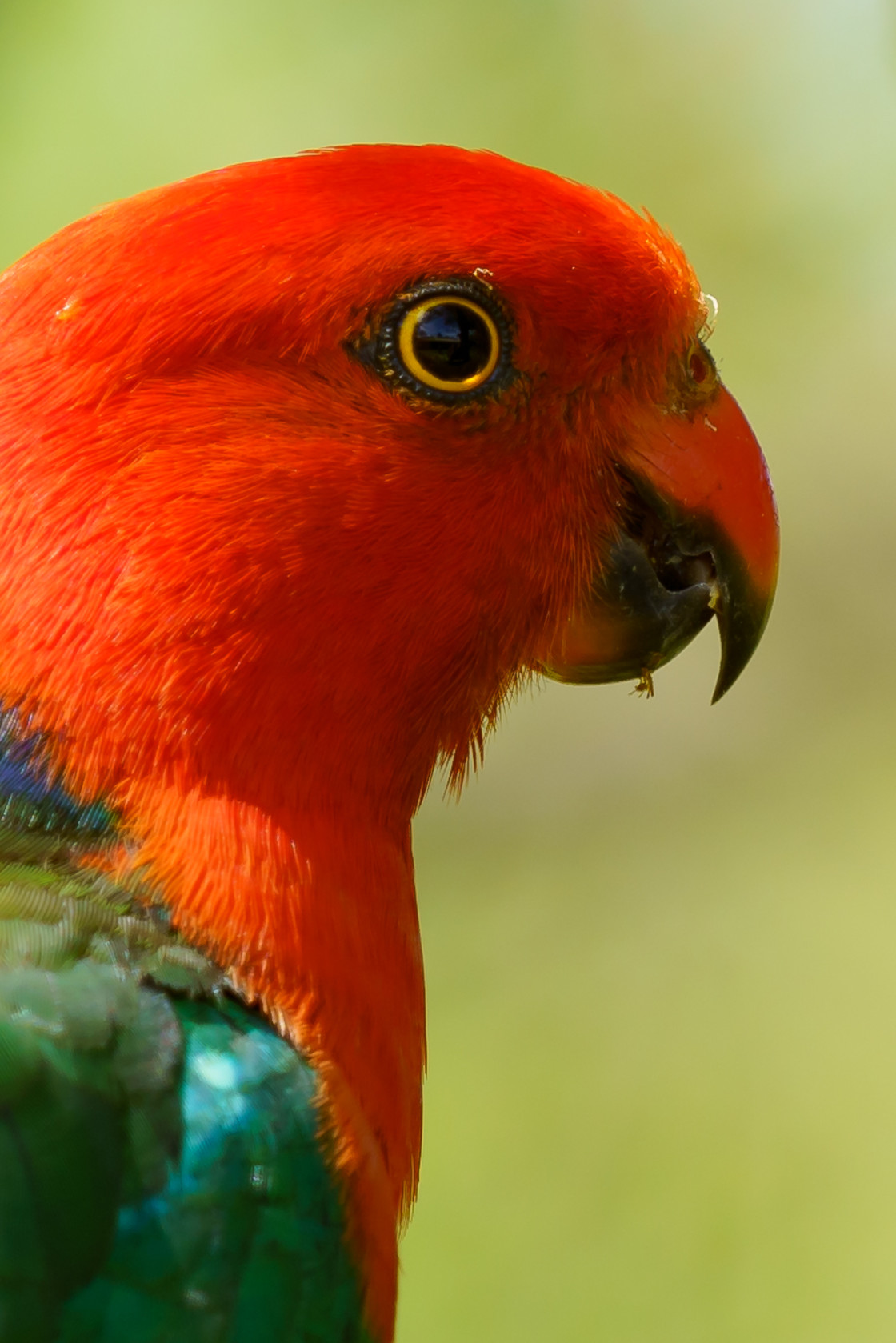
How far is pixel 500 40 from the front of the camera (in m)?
2.88

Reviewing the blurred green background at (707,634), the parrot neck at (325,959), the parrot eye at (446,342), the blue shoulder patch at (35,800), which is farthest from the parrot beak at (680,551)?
the blurred green background at (707,634)

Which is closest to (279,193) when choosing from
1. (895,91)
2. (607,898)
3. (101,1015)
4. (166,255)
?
(166,255)

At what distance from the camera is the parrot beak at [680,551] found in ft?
3.48

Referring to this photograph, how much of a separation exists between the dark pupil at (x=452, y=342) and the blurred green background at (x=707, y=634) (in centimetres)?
199

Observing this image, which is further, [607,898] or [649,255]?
[607,898]

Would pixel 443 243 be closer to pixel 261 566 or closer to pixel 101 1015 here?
pixel 261 566

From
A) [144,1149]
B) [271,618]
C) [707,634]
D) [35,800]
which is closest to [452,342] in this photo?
[271,618]

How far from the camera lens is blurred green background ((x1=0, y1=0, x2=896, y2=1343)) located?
277 cm

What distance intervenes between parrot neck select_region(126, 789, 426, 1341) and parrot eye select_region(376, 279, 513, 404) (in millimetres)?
314

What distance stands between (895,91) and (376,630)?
96.8 inches

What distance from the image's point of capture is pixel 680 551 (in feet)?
3.54

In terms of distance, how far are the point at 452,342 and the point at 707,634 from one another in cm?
199

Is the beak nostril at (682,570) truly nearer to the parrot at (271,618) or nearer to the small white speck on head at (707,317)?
the parrot at (271,618)

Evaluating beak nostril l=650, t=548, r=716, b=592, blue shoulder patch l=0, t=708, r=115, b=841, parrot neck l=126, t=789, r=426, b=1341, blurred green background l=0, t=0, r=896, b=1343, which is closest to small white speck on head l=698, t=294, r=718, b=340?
beak nostril l=650, t=548, r=716, b=592
